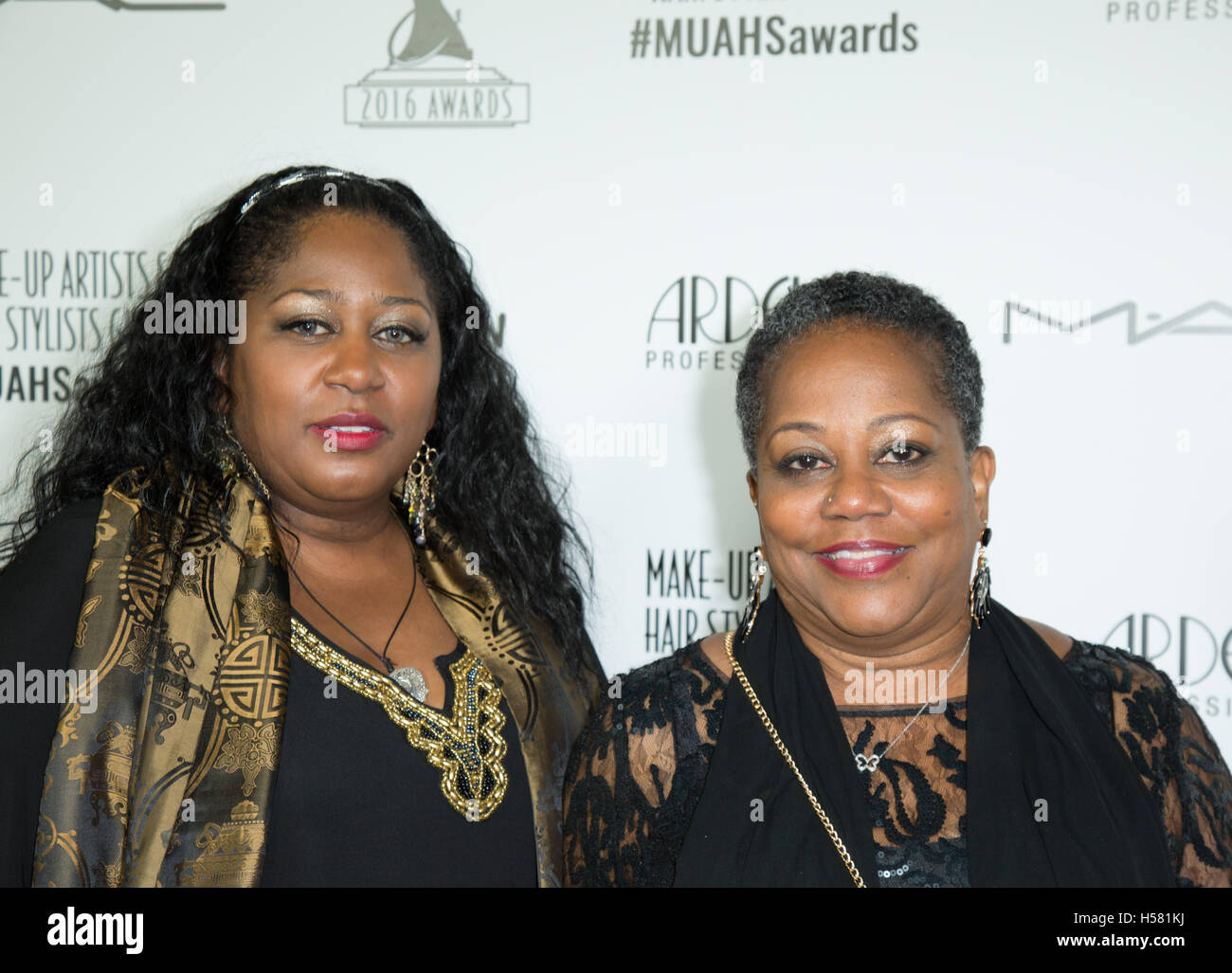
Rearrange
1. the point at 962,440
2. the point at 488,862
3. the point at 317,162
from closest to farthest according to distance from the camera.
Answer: the point at 962,440 < the point at 488,862 < the point at 317,162

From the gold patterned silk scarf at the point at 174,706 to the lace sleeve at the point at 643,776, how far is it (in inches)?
8.9

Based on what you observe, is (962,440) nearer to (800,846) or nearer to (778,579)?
(778,579)

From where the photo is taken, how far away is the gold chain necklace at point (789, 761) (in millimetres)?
1634

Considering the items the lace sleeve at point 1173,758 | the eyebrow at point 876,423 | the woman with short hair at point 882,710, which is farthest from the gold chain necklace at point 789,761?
the lace sleeve at point 1173,758

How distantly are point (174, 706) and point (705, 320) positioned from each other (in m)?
1.60

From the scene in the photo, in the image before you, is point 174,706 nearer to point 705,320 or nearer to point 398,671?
point 398,671

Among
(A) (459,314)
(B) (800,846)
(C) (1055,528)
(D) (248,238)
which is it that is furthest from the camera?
(C) (1055,528)

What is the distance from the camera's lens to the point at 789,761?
1735 millimetres

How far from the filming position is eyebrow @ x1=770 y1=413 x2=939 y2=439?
168cm

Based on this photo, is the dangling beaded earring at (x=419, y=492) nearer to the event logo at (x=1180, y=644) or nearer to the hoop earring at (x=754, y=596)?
the hoop earring at (x=754, y=596)

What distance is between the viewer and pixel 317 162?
289cm
